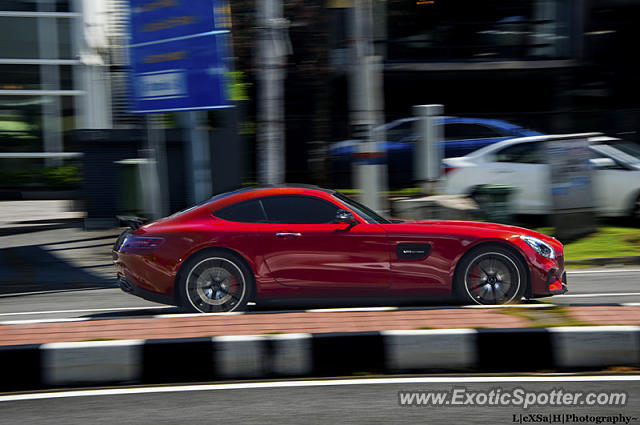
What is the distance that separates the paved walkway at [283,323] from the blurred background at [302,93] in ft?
19.6

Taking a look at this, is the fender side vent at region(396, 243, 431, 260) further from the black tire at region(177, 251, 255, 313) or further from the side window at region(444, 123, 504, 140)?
the side window at region(444, 123, 504, 140)

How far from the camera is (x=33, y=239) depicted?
47.3 ft

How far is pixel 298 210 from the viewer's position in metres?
8.03

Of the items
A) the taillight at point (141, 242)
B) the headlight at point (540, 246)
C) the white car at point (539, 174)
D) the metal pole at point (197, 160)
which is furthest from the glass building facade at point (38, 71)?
the headlight at point (540, 246)

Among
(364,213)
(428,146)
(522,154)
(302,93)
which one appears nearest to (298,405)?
(364,213)

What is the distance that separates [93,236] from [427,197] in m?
5.58

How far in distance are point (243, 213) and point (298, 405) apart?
3.16m

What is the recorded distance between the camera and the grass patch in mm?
12326

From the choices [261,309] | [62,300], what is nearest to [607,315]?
[261,309]

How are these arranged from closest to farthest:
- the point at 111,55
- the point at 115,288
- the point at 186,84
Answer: the point at 115,288
the point at 186,84
the point at 111,55

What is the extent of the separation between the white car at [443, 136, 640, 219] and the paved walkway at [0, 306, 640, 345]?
23.6 feet

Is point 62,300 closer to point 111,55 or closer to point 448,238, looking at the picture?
point 448,238

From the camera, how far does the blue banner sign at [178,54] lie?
1225 cm

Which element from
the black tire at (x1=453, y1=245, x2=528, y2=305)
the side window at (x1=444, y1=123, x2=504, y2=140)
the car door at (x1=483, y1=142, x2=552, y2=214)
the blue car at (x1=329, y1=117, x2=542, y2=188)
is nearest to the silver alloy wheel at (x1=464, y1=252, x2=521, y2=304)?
the black tire at (x1=453, y1=245, x2=528, y2=305)
